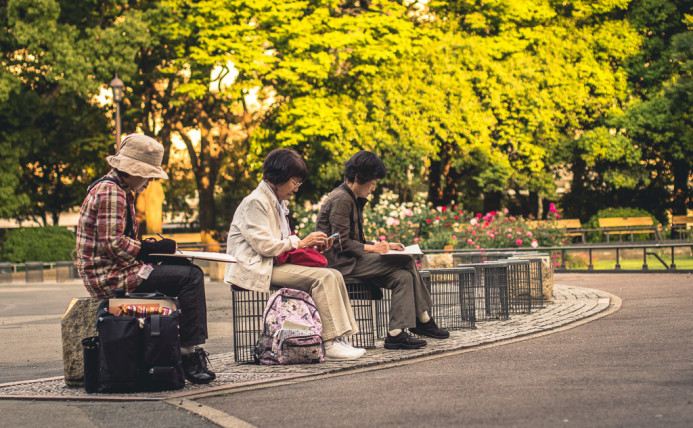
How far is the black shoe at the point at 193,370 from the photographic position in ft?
21.5

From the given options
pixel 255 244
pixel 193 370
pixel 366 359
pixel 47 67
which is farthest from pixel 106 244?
pixel 47 67

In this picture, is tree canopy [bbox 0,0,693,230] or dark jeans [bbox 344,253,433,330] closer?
dark jeans [bbox 344,253,433,330]

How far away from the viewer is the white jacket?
738 centimetres

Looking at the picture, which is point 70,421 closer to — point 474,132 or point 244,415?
point 244,415

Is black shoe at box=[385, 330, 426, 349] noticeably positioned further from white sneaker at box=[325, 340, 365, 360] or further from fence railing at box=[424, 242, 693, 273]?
fence railing at box=[424, 242, 693, 273]

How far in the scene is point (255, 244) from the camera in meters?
7.38

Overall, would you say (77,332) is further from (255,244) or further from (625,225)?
(625,225)

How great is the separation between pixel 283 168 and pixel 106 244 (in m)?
1.78

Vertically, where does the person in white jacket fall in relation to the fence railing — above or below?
above

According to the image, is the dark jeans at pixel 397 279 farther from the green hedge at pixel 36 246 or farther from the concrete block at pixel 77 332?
the green hedge at pixel 36 246

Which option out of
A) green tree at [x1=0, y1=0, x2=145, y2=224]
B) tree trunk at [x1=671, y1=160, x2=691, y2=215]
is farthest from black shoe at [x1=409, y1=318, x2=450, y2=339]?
tree trunk at [x1=671, y1=160, x2=691, y2=215]

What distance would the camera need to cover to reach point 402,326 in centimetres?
816

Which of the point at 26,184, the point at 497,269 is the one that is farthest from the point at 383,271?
the point at 26,184

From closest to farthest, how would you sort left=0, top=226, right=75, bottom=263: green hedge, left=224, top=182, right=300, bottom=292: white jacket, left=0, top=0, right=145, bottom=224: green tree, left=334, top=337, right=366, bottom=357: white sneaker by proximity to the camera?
left=224, top=182, right=300, bottom=292: white jacket, left=334, top=337, right=366, bottom=357: white sneaker, left=0, top=226, right=75, bottom=263: green hedge, left=0, top=0, right=145, bottom=224: green tree
